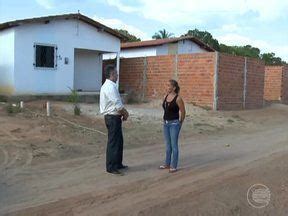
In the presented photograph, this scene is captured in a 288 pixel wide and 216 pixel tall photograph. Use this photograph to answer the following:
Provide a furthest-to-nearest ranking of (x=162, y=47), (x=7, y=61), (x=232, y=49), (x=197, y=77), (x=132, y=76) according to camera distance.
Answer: (x=232, y=49)
(x=162, y=47)
(x=132, y=76)
(x=197, y=77)
(x=7, y=61)

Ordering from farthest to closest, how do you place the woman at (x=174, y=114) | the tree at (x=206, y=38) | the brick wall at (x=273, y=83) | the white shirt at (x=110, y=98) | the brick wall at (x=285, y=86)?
the tree at (x=206, y=38) → the brick wall at (x=285, y=86) → the brick wall at (x=273, y=83) → the woman at (x=174, y=114) → the white shirt at (x=110, y=98)

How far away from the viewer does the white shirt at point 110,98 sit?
8828 millimetres

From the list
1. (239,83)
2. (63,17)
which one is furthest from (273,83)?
(63,17)

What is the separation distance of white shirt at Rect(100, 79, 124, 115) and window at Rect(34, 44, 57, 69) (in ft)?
45.3

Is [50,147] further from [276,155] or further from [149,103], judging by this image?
[149,103]

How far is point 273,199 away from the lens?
7.71 metres

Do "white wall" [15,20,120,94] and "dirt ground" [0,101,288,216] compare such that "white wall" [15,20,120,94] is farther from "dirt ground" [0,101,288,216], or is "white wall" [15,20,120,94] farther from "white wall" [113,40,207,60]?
"white wall" [113,40,207,60]

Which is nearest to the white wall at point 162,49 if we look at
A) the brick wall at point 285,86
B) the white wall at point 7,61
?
the brick wall at point 285,86

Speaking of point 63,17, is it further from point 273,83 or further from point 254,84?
point 273,83

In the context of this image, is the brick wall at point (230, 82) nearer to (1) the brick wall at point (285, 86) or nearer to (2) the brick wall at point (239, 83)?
(2) the brick wall at point (239, 83)

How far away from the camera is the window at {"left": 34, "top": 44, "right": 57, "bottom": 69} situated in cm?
2209

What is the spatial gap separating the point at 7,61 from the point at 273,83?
57.7ft

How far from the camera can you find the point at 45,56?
2250 centimetres

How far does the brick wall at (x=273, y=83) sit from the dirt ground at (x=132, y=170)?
15.5 m
